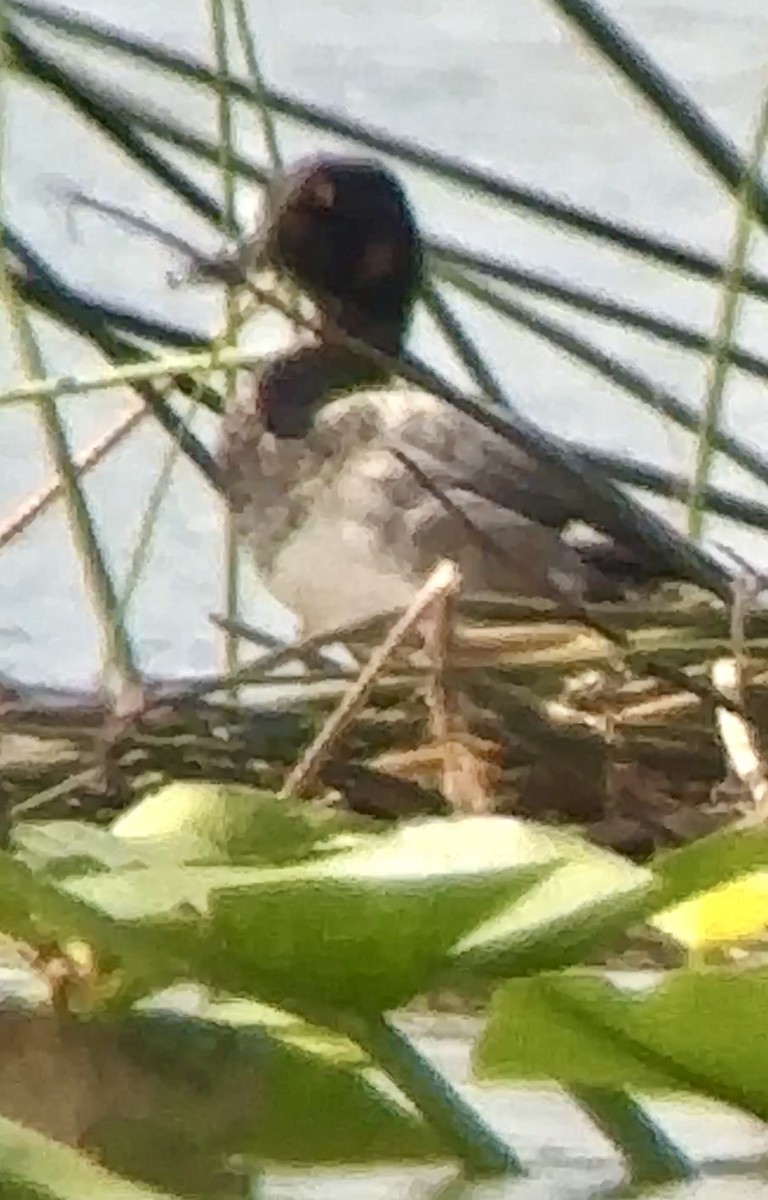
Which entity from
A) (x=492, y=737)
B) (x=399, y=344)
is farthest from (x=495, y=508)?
(x=492, y=737)

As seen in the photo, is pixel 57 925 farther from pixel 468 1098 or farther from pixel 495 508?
pixel 495 508

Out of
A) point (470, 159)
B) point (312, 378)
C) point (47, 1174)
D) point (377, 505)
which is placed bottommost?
point (47, 1174)

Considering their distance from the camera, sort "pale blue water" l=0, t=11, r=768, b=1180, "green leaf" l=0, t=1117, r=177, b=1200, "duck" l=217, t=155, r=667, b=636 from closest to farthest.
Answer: "green leaf" l=0, t=1117, r=177, b=1200, "duck" l=217, t=155, r=667, b=636, "pale blue water" l=0, t=11, r=768, b=1180

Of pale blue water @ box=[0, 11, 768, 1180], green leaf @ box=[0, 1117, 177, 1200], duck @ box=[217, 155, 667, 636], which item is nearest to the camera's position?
green leaf @ box=[0, 1117, 177, 1200]

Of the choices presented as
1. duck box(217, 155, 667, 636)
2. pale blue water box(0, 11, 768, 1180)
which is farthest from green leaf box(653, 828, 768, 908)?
pale blue water box(0, 11, 768, 1180)

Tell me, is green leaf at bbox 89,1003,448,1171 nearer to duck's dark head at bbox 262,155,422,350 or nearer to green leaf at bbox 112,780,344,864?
green leaf at bbox 112,780,344,864

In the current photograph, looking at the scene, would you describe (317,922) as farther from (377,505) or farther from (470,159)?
(470,159)

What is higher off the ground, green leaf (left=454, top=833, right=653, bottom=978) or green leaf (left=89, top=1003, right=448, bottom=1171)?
green leaf (left=454, top=833, right=653, bottom=978)

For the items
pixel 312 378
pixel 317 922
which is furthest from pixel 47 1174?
pixel 312 378
